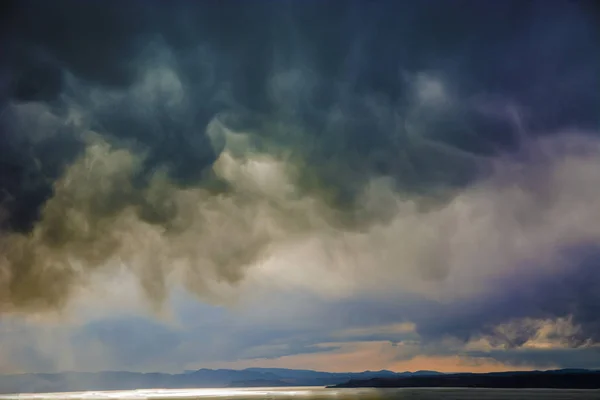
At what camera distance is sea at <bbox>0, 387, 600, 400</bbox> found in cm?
1445

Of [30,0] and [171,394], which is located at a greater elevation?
[30,0]

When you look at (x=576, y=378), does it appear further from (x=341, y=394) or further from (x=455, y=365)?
(x=341, y=394)

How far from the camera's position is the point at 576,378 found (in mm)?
15430

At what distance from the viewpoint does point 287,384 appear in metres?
16.0

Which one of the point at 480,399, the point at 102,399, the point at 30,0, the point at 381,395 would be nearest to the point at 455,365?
the point at 480,399

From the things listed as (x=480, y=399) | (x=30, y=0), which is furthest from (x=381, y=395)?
(x=30, y=0)

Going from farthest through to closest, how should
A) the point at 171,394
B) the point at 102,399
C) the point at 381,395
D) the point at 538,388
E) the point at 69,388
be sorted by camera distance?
the point at 538,388 → the point at 381,395 → the point at 171,394 → the point at 69,388 → the point at 102,399

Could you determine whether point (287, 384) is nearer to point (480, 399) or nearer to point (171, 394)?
point (171, 394)

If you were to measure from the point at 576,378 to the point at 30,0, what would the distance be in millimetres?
18221

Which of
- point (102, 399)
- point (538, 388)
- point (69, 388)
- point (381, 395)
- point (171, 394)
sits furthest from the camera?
point (538, 388)

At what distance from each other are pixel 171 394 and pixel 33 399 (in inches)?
134

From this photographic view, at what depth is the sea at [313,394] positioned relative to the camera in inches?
569

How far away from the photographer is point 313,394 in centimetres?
1580

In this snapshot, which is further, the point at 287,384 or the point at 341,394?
the point at 341,394
